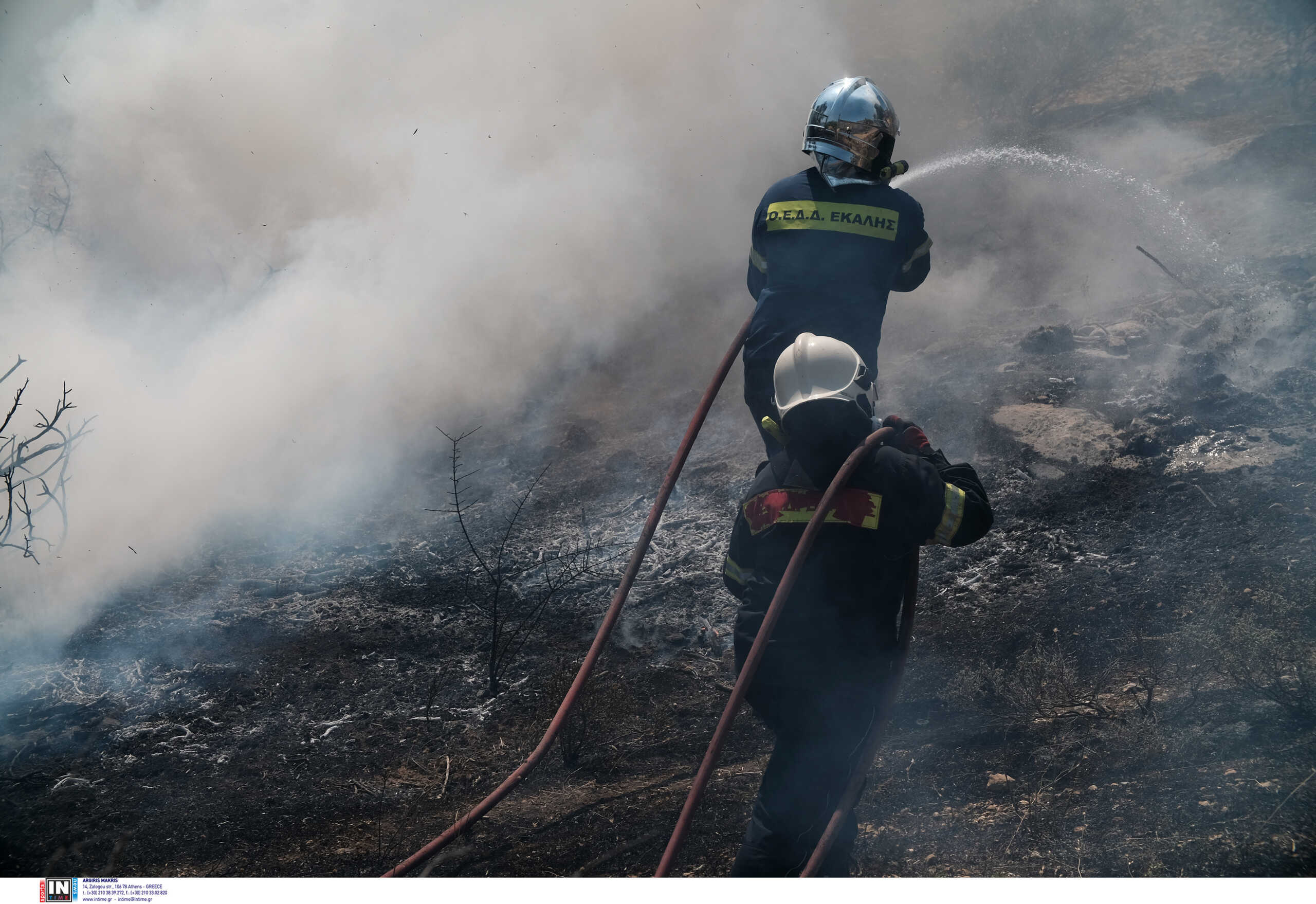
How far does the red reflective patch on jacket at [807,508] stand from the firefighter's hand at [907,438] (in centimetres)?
29

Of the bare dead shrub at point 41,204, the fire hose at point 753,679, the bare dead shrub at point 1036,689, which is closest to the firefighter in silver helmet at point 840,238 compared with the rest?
the fire hose at point 753,679

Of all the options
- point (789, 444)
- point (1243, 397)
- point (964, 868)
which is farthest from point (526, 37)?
point (964, 868)

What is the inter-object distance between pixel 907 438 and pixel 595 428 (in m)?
4.49

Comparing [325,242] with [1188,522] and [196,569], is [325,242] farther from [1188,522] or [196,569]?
[1188,522]

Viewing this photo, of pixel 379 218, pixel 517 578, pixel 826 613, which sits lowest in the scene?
pixel 826 613

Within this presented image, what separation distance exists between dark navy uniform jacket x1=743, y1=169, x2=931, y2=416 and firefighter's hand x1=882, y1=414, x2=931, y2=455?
0.60 m

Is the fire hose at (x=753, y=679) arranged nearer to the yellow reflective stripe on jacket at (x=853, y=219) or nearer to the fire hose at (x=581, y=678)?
the fire hose at (x=581, y=678)

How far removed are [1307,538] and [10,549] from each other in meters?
7.31

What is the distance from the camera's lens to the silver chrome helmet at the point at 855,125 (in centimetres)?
325

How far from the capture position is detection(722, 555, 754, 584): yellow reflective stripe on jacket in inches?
106

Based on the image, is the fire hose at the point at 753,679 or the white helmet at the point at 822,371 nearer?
the fire hose at the point at 753,679

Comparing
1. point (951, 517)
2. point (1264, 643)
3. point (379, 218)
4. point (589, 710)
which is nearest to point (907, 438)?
point (951, 517)

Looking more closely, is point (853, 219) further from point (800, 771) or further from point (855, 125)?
point (800, 771)

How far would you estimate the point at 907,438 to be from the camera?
8.84ft
